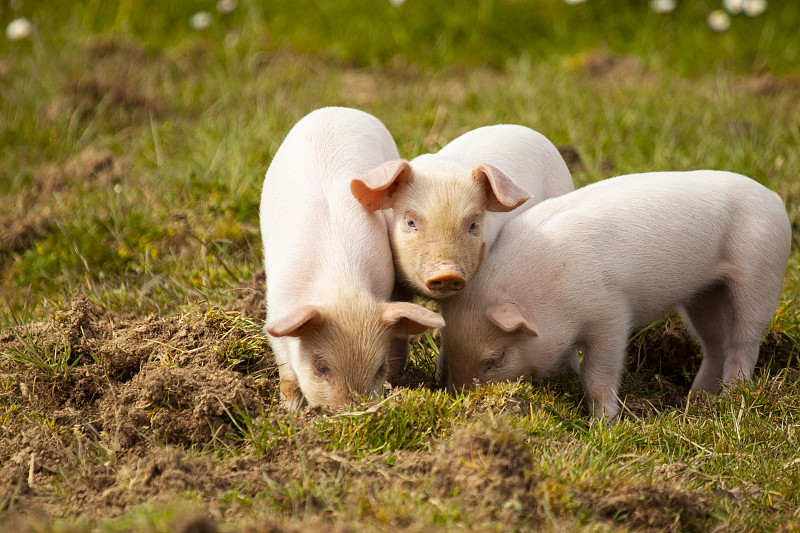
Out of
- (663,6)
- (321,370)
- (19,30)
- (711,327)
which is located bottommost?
(711,327)

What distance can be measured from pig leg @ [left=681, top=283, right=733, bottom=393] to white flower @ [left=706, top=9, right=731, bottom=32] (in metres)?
5.36

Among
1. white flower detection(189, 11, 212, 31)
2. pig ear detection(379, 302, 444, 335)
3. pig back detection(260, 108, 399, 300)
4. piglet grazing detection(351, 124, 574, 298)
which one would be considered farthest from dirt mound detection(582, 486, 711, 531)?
white flower detection(189, 11, 212, 31)

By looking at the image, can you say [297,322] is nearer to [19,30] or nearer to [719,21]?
[19,30]

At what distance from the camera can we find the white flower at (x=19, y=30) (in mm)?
8984

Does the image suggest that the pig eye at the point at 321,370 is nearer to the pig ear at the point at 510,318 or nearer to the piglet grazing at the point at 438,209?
the piglet grazing at the point at 438,209

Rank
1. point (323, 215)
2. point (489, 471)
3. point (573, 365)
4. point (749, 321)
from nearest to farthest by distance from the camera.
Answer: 1. point (489, 471)
2. point (323, 215)
3. point (749, 321)
4. point (573, 365)

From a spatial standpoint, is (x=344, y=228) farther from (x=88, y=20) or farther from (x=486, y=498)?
(x=88, y=20)

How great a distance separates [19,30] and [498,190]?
22.8ft

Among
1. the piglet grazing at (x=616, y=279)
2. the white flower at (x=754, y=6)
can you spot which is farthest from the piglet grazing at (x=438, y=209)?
the white flower at (x=754, y=6)

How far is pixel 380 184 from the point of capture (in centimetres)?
404

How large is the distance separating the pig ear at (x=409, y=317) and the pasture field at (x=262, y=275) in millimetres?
352

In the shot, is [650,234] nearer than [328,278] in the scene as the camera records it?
No

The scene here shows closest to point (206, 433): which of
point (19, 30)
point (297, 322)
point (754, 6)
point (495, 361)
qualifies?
point (297, 322)

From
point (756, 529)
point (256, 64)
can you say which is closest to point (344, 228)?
point (756, 529)
